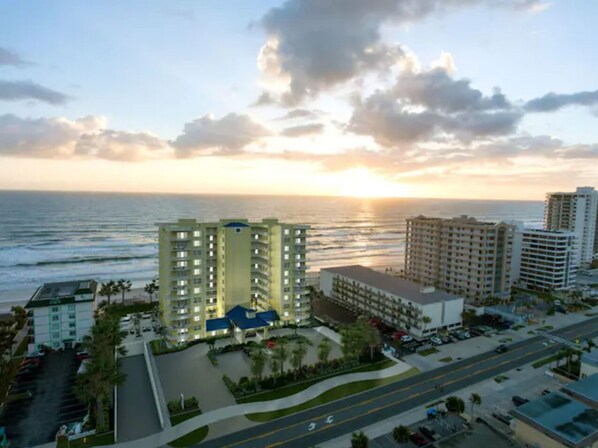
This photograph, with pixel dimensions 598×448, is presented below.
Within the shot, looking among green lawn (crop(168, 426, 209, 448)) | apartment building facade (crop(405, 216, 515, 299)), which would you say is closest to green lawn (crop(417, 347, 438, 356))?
apartment building facade (crop(405, 216, 515, 299))

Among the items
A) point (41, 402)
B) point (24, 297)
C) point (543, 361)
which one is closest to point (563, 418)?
point (543, 361)

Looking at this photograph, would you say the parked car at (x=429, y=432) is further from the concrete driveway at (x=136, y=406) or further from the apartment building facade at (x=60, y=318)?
the apartment building facade at (x=60, y=318)

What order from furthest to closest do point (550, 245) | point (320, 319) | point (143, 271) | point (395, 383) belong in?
point (143, 271) < point (550, 245) < point (320, 319) < point (395, 383)

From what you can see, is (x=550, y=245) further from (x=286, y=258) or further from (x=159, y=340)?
(x=159, y=340)

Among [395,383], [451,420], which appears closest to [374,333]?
[395,383]

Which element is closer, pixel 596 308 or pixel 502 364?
pixel 502 364
